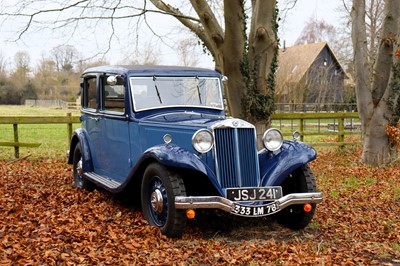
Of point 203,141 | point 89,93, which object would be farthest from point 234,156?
point 89,93

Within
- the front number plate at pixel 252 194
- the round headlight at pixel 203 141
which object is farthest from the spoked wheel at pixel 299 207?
the round headlight at pixel 203 141

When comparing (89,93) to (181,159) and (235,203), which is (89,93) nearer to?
(181,159)

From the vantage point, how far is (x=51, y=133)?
21219 millimetres

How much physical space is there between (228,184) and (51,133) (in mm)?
16501

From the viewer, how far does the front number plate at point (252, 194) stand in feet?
19.0

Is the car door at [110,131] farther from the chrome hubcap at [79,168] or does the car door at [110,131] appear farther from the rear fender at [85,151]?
the chrome hubcap at [79,168]

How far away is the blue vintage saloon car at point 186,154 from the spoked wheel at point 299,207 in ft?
0.04

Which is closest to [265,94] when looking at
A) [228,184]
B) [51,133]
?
[228,184]

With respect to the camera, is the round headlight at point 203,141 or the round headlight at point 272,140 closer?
the round headlight at point 203,141

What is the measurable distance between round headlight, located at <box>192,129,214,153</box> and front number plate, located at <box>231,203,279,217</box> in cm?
75

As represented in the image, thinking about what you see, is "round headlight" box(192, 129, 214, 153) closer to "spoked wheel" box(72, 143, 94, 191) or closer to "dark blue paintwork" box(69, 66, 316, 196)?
"dark blue paintwork" box(69, 66, 316, 196)

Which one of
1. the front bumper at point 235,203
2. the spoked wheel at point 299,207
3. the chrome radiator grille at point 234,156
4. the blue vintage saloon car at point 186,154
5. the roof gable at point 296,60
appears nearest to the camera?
the front bumper at point 235,203

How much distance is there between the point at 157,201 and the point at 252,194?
1.09 m

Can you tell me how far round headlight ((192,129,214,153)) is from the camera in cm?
592
